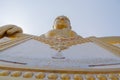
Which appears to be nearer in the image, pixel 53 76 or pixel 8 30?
pixel 53 76

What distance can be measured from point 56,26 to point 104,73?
7.48 ft

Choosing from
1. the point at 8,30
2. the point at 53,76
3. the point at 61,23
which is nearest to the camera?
the point at 53,76

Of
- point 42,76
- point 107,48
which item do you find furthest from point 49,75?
point 107,48

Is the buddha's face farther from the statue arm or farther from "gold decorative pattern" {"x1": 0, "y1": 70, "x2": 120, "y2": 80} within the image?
"gold decorative pattern" {"x1": 0, "y1": 70, "x2": 120, "y2": 80}

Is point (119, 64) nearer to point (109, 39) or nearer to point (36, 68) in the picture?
point (36, 68)

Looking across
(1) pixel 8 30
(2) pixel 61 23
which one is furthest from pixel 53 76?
(2) pixel 61 23

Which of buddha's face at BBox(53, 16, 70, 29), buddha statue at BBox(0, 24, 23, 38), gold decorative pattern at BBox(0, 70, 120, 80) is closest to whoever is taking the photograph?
→ gold decorative pattern at BBox(0, 70, 120, 80)

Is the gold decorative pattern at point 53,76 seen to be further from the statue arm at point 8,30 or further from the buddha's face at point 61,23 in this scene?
the buddha's face at point 61,23

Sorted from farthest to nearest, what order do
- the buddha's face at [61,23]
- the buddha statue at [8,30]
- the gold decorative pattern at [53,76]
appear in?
the buddha's face at [61,23] < the buddha statue at [8,30] < the gold decorative pattern at [53,76]

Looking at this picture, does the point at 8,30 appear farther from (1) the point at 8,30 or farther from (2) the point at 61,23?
(2) the point at 61,23

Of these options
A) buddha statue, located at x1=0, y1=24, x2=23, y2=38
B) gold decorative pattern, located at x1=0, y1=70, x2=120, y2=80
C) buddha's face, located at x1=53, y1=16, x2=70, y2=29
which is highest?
buddha's face, located at x1=53, y1=16, x2=70, y2=29

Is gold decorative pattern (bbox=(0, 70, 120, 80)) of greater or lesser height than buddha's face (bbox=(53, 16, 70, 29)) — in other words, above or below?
below

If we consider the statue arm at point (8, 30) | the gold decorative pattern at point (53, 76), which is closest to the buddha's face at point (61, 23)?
the statue arm at point (8, 30)

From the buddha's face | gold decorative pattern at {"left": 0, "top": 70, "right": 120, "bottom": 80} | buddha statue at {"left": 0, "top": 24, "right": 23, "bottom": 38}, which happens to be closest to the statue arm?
buddha statue at {"left": 0, "top": 24, "right": 23, "bottom": 38}
